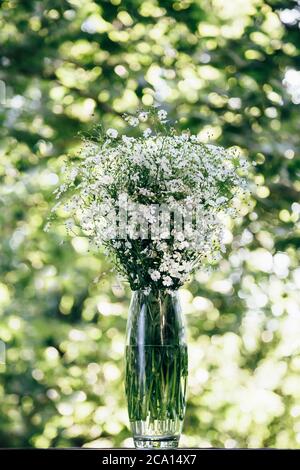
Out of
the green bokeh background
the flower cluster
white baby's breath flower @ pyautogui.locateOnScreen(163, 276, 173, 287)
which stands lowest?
the green bokeh background

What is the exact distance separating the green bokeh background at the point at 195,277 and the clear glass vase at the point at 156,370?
909mm

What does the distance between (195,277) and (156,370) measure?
0.95 metres

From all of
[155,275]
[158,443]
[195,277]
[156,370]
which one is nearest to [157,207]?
[155,275]

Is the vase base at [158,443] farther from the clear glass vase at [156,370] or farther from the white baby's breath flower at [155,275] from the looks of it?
the white baby's breath flower at [155,275]

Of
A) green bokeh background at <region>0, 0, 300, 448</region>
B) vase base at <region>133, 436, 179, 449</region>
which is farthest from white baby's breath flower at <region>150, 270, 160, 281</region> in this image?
green bokeh background at <region>0, 0, 300, 448</region>

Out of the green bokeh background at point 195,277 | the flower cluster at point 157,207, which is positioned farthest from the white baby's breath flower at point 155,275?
the green bokeh background at point 195,277

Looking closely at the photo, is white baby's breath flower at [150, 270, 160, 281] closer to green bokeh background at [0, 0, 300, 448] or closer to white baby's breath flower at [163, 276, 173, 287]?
white baby's breath flower at [163, 276, 173, 287]

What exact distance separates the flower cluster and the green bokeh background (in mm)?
891

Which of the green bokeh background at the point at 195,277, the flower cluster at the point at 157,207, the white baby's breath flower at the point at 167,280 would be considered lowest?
the green bokeh background at the point at 195,277

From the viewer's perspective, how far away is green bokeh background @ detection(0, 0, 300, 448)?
2090 mm

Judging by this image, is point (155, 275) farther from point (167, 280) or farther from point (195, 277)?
point (195, 277)

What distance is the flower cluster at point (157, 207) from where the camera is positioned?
1.15 metres

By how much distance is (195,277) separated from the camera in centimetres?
210

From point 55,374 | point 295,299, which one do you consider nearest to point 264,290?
point 295,299
